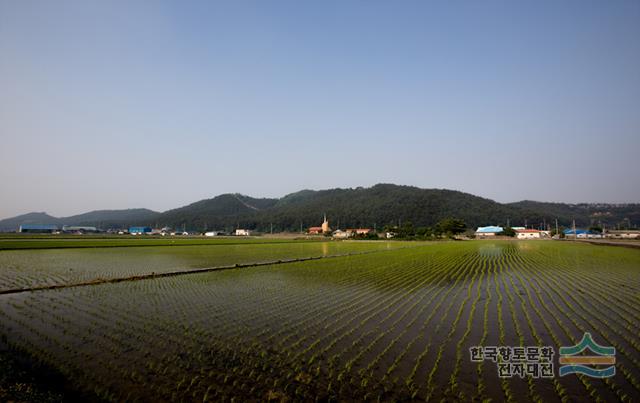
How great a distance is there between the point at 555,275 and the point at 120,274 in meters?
22.6

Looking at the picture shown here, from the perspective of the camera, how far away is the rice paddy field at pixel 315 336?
552cm

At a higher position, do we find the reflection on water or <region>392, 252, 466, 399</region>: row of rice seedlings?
<region>392, 252, 466, 399</region>: row of rice seedlings

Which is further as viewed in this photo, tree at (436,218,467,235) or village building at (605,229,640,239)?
tree at (436,218,467,235)

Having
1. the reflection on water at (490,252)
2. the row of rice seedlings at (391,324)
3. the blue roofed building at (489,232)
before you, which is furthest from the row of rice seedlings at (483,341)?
the blue roofed building at (489,232)

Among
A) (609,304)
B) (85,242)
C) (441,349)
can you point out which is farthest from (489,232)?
(441,349)

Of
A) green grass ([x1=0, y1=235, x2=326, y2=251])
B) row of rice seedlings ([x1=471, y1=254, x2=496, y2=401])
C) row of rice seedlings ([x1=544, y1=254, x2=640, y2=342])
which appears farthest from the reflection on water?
green grass ([x1=0, y1=235, x2=326, y2=251])

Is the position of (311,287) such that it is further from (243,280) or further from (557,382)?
(557,382)

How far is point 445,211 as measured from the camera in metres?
148

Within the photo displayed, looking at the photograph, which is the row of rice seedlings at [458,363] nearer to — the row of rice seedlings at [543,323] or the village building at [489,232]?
the row of rice seedlings at [543,323]

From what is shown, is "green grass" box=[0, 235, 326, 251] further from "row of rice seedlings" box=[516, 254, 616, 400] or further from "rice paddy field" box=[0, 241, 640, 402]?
"row of rice seedlings" box=[516, 254, 616, 400]

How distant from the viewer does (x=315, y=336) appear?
8.18 m

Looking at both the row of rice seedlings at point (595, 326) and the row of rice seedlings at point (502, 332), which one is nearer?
the row of rice seedlings at point (502, 332)

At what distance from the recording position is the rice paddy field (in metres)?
5.52

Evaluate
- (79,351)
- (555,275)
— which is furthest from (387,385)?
(555,275)
